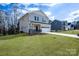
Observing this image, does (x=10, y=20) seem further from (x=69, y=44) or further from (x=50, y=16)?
(x=69, y=44)

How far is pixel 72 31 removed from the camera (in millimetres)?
3160

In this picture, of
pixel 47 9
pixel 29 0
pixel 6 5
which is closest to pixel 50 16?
pixel 47 9

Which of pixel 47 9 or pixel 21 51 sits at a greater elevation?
pixel 47 9

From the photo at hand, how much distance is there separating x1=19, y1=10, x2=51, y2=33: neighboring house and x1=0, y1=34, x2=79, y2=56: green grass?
75mm

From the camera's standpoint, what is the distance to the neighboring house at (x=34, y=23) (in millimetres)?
3172

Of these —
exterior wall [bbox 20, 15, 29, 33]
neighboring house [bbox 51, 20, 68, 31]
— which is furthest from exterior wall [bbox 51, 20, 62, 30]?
exterior wall [bbox 20, 15, 29, 33]

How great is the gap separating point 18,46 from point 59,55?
451 millimetres

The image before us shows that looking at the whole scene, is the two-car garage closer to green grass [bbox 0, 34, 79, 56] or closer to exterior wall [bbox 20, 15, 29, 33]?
green grass [bbox 0, 34, 79, 56]

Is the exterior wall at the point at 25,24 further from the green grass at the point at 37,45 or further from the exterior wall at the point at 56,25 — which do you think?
the exterior wall at the point at 56,25

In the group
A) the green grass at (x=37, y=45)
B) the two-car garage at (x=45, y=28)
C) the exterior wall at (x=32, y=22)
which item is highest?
the exterior wall at (x=32, y=22)

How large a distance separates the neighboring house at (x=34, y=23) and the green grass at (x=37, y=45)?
7 cm

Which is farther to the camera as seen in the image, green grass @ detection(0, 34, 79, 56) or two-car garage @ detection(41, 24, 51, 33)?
two-car garage @ detection(41, 24, 51, 33)

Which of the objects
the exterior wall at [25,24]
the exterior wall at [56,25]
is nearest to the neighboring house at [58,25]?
the exterior wall at [56,25]

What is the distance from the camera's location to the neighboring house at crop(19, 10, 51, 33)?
3172 mm
